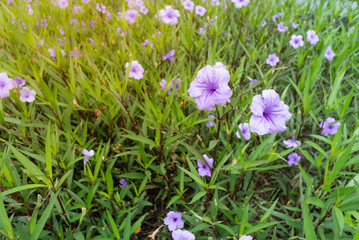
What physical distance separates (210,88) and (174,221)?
2.13ft

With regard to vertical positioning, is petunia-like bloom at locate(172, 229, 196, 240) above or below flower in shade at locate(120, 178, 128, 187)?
below

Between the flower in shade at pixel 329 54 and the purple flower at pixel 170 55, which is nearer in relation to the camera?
the purple flower at pixel 170 55

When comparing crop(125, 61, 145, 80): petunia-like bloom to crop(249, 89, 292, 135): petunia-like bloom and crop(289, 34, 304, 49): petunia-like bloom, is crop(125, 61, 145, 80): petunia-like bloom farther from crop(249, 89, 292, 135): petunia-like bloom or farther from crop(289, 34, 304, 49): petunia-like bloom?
crop(289, 34, 304, 49): petunia-like bloom

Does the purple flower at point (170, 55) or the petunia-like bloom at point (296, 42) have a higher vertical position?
the petunia-like bloom at point (296, 42)

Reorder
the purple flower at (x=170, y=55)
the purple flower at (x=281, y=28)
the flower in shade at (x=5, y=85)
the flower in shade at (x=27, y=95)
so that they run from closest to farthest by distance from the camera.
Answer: the flower in shade at (x=5, y=85) < the flower in shade at (x=27, y=95) < the purple flower at (x=170, y=55) < the purple flower at (x=281, y=28)

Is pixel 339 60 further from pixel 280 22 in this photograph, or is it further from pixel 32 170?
pixel 32 170

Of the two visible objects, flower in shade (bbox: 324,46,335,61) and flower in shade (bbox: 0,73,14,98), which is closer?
flower in shade (bbox: 0,73,14,98)

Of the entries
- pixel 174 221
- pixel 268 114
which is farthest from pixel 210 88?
pixel 174 221

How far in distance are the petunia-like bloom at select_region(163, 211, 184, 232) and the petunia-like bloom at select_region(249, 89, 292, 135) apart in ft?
1.86

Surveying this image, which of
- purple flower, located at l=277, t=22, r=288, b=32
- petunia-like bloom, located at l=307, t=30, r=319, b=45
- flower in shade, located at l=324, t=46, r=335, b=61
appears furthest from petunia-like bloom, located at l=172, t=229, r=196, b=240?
purple flower, located at l=277, t=22, r=288, b=32

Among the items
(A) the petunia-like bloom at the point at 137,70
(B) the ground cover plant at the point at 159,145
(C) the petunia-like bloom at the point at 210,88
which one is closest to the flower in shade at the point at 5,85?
(B) the ground cover plant at the point at 159,145

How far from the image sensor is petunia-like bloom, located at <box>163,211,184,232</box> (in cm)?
114

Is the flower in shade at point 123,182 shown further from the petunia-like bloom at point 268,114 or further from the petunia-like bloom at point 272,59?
the petunia-like bloom at point 272,59

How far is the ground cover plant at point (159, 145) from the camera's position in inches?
38.4
